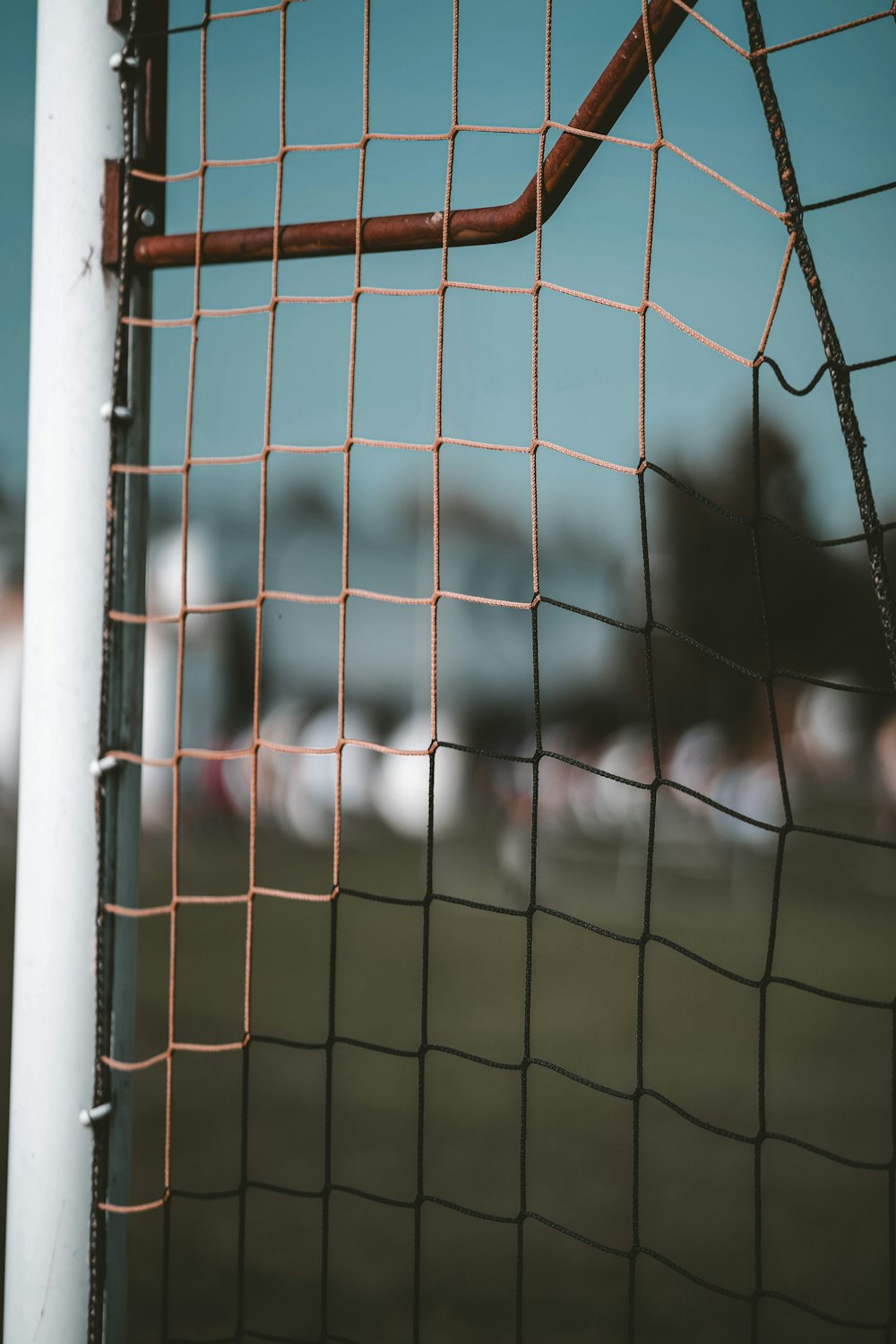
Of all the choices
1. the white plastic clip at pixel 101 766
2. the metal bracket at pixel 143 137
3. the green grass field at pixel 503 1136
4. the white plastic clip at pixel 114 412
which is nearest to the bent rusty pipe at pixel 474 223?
the metal bracket at pixel 143 137

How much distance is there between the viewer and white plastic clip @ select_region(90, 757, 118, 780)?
972 millimetres

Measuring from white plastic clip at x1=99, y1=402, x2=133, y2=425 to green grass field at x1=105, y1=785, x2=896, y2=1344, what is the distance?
0.60 metres

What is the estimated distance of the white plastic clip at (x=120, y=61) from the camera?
98 cm

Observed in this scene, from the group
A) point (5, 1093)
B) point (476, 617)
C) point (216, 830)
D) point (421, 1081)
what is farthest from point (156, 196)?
point (476, 617)

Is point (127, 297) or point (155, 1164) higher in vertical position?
point (127, 297)

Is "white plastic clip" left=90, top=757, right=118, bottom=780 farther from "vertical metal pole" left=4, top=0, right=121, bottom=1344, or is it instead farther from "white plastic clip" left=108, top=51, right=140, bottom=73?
"white plastic clip" left=108, top=51, right=140, bottom=73

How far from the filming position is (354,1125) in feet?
8.64

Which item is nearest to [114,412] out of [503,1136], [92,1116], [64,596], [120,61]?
[64,596]

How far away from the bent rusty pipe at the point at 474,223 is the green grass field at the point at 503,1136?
692mm

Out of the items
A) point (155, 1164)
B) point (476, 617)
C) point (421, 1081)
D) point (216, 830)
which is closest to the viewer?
point (421, 1081)

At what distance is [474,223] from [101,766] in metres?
0.59

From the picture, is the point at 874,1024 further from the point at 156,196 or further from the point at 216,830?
the point at 216,830

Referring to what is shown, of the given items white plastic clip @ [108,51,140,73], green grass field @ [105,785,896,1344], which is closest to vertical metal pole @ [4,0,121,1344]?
white plastic clip @ [108,51,140,73]

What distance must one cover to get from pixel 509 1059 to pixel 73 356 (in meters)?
2.64
